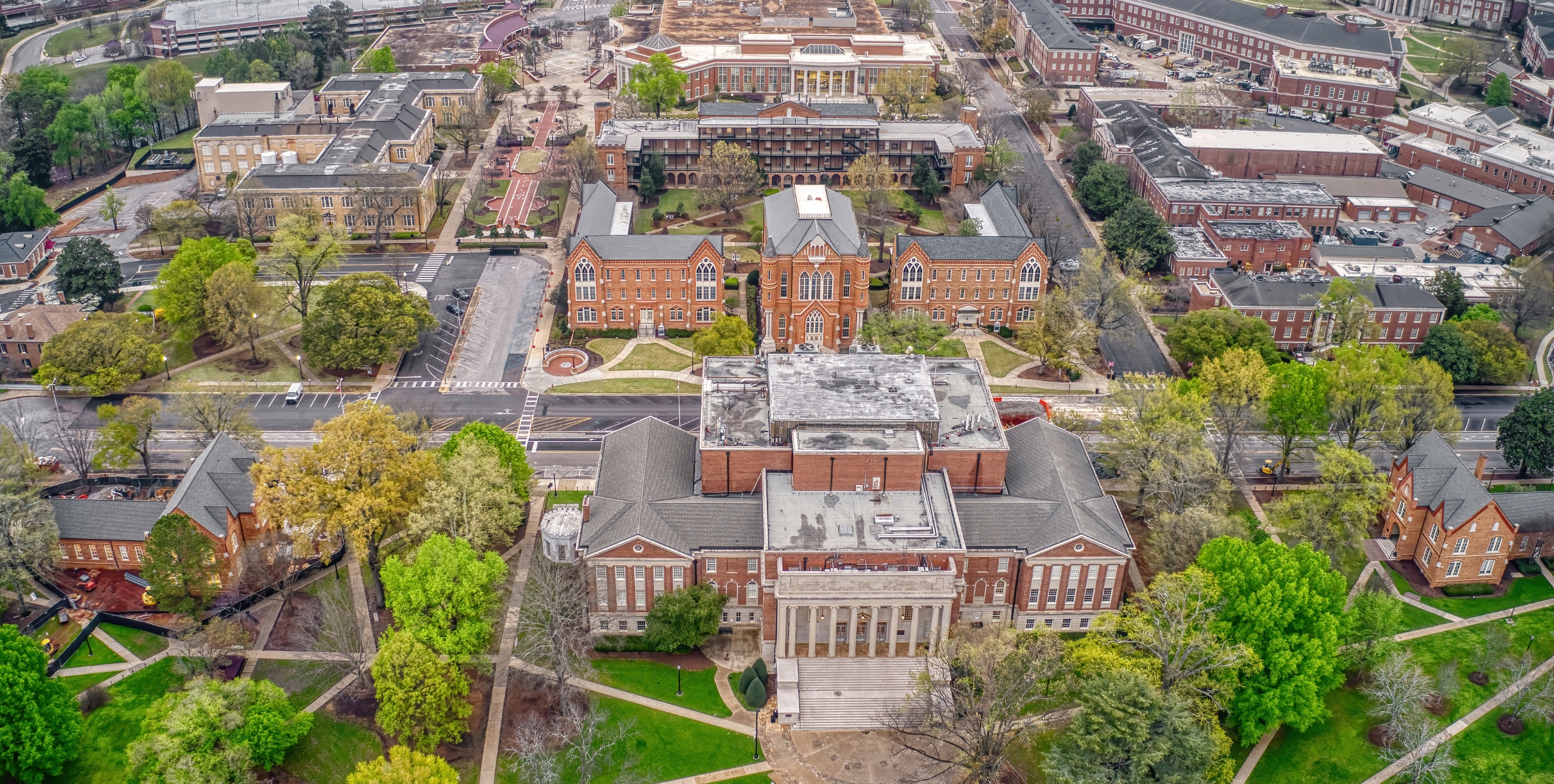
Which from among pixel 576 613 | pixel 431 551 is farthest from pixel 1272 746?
pixel 431 551

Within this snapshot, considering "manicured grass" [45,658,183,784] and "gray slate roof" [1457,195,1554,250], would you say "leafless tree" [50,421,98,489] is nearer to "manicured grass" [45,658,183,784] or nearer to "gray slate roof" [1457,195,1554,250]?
"manicured grass" [45,658,183,784]

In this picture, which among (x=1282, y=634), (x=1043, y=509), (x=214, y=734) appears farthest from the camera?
(x=1043, y=509)

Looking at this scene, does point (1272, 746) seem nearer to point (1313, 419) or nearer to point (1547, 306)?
point (1313, 419)

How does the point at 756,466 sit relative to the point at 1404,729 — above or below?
above

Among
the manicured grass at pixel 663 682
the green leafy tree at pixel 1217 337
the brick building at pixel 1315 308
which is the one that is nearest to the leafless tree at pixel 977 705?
the manicured grass at pixel 663 682

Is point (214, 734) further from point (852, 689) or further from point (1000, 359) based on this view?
point (1000, 359)

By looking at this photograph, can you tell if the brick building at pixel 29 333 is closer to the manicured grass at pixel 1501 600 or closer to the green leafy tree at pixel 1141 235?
the green leafy tree at pixel 1141 235


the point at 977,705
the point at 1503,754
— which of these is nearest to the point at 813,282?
the point at 977,705
